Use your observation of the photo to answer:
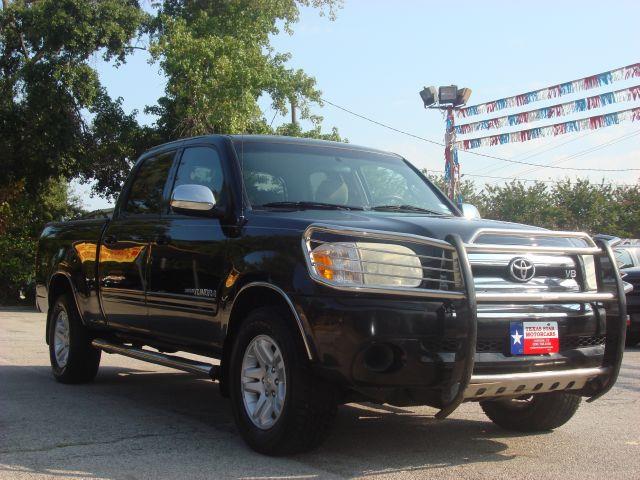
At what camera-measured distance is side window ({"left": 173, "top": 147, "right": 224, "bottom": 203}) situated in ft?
19.1

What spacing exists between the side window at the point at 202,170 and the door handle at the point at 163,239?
1.47 feet

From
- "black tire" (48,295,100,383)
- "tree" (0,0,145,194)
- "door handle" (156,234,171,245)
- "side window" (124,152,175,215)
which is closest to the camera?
"door handle" (156,234,171,245)

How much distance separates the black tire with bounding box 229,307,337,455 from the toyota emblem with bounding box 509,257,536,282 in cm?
118

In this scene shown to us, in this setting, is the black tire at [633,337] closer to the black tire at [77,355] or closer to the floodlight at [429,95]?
the black tire at [77,355]

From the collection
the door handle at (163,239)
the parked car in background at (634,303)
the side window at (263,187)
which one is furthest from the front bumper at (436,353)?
the parked car in background at (634,303)

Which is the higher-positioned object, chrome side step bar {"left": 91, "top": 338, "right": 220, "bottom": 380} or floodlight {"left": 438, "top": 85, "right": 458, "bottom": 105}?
floodlight {"left": 438, "top": 85, "right": 458, "bottom": 105}

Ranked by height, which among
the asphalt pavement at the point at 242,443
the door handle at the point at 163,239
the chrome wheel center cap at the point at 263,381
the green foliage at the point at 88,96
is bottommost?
the asphalt pavement at the point at 242,443

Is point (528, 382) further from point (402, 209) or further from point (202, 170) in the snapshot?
point (202, 170)

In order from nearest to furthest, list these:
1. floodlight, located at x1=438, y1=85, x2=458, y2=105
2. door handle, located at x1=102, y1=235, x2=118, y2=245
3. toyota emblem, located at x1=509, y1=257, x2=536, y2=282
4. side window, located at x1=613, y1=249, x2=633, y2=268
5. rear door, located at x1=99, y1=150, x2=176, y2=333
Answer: toyota emblem, located at x1=509, y1=257, x2=536, y2=282 < rear door, located at x1=99, y1=150, x2=176, y2=333 < door handle, located at x1=102, y1=235, x2=118, y2=245 < side window, located at x1=613, y1=249, x2=633, y2=268 < floodlight, located at x1=438, y1=85, x2=458, y2=105

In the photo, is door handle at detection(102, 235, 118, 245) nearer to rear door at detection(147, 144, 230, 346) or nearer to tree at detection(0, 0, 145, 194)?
rear door at detection(147, 144, 230, 346)

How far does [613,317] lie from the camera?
4914 mm

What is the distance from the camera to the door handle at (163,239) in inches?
237

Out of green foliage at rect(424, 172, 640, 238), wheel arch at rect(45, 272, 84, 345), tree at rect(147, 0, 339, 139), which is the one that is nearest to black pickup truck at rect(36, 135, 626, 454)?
wheel arch at rect(45, 272, 84, 345)

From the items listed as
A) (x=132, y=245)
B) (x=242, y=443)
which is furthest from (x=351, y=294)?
(x=132, y=245)
